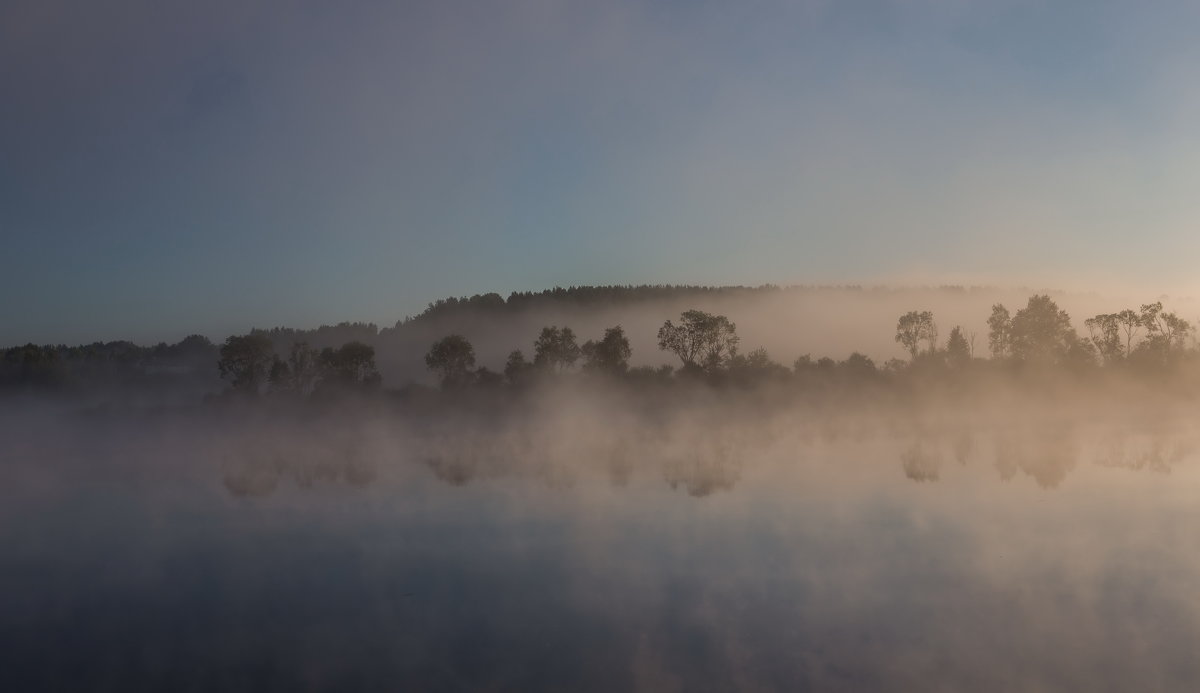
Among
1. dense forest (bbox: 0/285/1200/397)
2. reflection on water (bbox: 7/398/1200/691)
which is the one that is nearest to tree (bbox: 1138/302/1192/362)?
dense forest (bbox: 0/285/1200/397)

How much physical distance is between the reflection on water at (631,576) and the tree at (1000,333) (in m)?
56.2

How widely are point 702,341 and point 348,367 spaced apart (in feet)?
152

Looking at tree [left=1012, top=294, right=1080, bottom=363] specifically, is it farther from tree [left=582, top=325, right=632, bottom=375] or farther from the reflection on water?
the reflection on water

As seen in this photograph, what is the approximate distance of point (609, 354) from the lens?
101312mm

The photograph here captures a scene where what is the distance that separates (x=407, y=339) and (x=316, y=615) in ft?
486

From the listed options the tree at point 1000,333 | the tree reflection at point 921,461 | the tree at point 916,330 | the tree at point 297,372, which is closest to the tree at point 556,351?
the tree at point 297,372

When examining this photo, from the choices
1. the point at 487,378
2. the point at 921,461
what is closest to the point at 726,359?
the point at 487,378

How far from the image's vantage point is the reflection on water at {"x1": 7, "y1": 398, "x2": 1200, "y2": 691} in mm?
15930

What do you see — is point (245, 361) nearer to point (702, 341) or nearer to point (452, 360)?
point (452, 360)

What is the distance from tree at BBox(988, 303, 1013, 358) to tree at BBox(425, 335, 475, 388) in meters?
69.7

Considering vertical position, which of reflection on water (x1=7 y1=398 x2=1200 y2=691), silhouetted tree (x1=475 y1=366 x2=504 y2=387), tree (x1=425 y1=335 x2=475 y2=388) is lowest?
reflection on water (x1=7 y1=398 x2=1200 y2=691)

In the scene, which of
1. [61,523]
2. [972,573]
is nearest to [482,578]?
[972,573]

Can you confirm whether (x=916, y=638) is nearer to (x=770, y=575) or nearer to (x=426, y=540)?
(x=770, y=575)

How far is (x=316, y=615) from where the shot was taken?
20156mm
